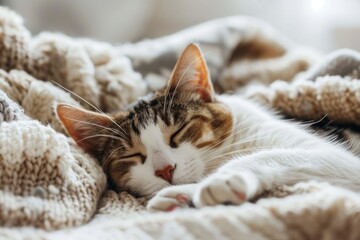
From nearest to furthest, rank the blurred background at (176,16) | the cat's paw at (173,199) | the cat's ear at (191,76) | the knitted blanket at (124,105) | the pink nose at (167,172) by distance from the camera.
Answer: the knitted blanket at (124,105) → the cat's paw at (173,199) → the pink nose at (167,172) → the cat's ear at (191,76) → the blurred background at (176,16)

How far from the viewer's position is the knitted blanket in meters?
0.69

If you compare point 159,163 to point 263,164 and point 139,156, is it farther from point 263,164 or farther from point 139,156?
point 263,164

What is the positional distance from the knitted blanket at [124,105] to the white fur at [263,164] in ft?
0.12

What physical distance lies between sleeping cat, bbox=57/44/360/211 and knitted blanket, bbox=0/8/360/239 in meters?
0.06

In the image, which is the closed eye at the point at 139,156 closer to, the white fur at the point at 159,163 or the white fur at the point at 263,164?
the white fur at the point at 159,163

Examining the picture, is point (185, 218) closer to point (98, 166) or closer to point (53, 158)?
point (53, 158)

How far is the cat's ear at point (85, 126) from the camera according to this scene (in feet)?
3.51

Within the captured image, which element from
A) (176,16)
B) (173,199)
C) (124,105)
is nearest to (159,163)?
(173,199)

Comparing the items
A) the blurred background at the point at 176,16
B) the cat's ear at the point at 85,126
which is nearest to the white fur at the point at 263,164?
the cat's ear at the point at 85,126

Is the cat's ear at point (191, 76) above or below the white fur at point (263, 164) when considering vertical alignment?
above

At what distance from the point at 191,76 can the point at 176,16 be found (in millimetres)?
1110

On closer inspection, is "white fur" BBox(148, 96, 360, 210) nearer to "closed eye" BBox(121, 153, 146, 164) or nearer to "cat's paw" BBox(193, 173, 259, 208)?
"cat's paw" BBox(193, 173, 259, 208)

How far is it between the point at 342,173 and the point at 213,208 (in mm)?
315

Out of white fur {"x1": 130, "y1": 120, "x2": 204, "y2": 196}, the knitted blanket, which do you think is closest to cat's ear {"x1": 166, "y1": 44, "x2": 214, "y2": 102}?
white fur {"x1": 130, "y1": 120, "x2": 204, "y2": 196}
